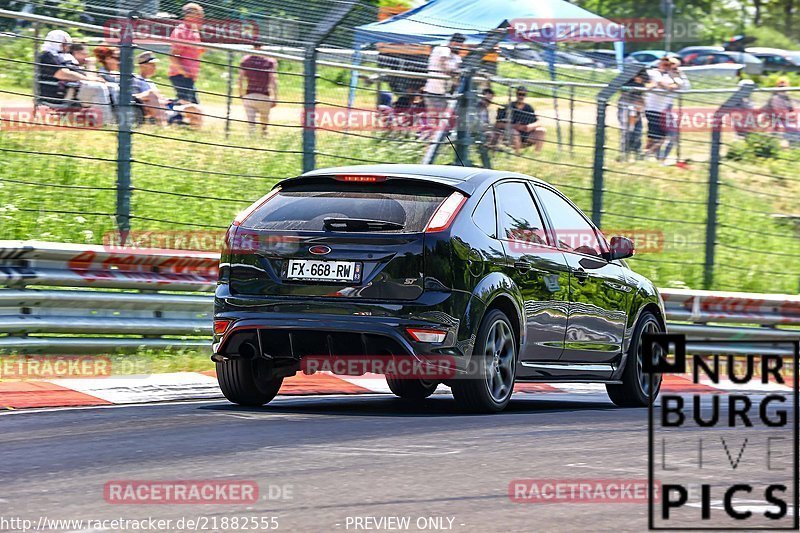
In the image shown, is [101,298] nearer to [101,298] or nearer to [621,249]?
[101,298]

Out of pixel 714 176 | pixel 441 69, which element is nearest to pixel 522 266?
pixel 441 69

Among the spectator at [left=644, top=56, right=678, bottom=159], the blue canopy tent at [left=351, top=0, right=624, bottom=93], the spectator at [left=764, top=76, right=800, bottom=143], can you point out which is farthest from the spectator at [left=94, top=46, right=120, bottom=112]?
the blue canopy tent at [left=351, top=0, right=624, bottom=93]

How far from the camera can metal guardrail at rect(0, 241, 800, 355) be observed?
1059 cm

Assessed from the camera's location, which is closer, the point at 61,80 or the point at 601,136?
the point at 61,80

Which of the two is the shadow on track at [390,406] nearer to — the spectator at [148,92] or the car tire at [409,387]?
the car tire at [409,387]

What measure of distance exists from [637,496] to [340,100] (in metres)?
8.10

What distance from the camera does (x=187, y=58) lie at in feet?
41.4

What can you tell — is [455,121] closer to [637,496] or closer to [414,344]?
[414,344]

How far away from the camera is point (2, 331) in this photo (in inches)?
407

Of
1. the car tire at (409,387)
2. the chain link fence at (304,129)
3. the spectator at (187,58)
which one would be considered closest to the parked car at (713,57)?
the chain link fence at (304,129)

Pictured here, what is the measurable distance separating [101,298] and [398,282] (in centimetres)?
333

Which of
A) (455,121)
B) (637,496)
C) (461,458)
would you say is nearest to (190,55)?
(455,121)

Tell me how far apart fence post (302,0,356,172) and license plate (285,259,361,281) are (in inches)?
170

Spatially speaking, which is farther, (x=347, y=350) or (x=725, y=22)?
(x=725, y=22)
